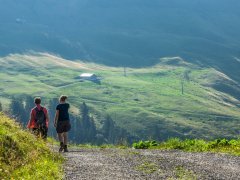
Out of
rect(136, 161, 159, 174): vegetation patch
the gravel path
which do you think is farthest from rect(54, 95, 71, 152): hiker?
rect(136, 161, 159, 174): vegetation patch

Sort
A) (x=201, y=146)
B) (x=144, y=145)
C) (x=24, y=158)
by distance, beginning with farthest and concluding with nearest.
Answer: (x=144, y=145)
(x=201, y=146)
(x=24, y=158)

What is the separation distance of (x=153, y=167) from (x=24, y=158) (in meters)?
5.28

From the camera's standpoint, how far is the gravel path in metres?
16.8

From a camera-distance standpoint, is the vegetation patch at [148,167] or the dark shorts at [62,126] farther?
the dark shorts at [62,126]

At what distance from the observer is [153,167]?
18.7 meters

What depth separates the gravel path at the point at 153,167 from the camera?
16788 mm

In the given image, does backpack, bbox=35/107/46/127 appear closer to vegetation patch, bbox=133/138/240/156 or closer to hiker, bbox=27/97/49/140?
hiker, bbox=27/97/49/140

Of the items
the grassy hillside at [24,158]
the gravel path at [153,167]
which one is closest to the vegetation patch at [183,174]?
the gravel path at [153,167]

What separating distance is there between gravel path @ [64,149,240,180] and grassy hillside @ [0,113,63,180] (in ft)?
2.36

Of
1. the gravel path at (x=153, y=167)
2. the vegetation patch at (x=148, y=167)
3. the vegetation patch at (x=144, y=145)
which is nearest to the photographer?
the gravel path at (x=153, y=167)

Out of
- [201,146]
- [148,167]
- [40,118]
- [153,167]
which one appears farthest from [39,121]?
[201,146]

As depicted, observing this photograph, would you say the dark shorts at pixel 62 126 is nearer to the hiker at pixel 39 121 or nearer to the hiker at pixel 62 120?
the hiker at pixel 62 120

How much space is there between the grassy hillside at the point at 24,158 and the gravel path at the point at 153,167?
2.36 ft

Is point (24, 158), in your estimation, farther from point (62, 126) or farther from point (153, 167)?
point (62, 126)
